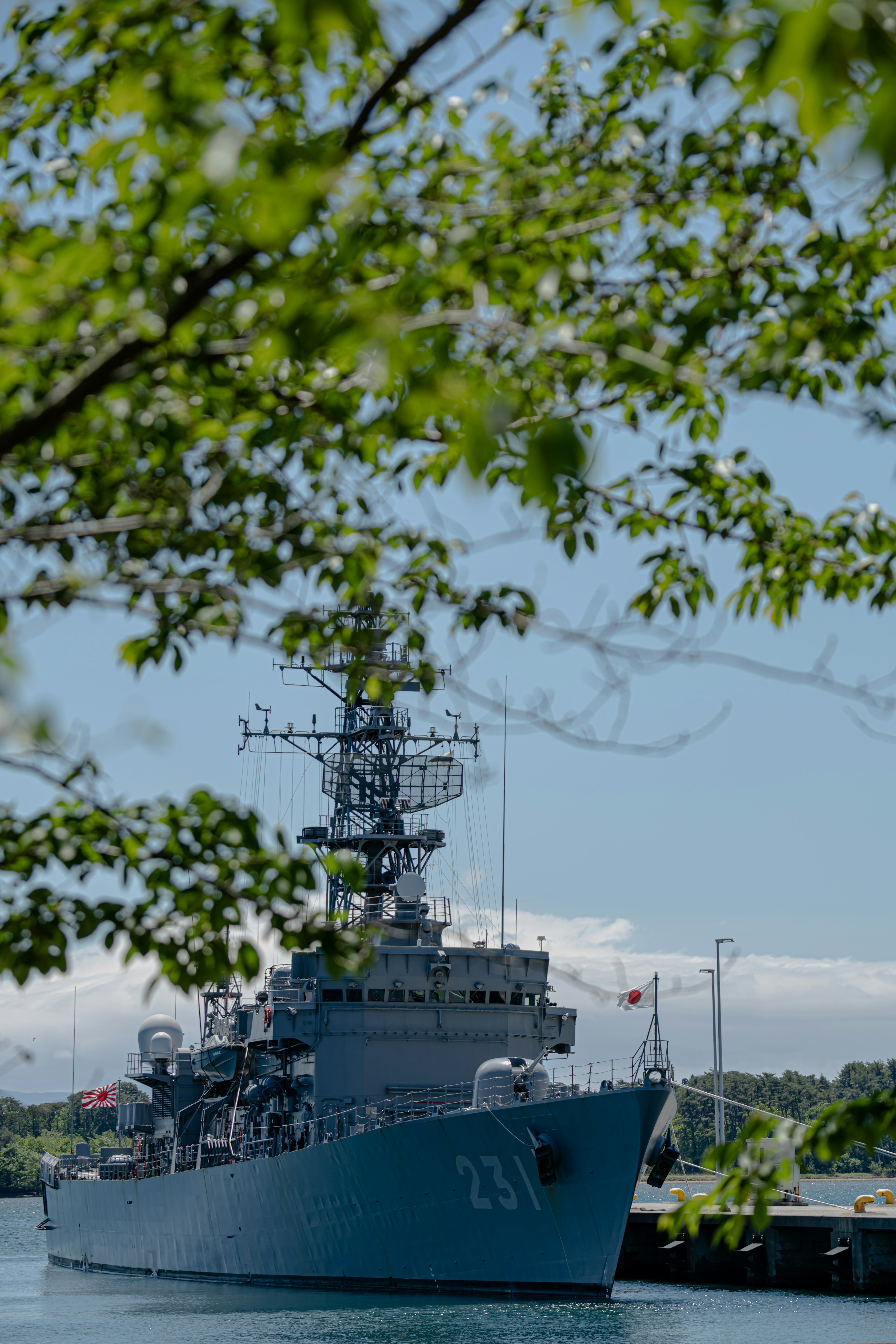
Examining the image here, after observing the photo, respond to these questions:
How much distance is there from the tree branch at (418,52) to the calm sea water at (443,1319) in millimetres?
20701

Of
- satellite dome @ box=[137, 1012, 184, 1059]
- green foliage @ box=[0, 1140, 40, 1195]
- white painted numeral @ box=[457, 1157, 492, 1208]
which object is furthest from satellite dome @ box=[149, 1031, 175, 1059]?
green foliage @ box=[0, 1140, 40, 1195]

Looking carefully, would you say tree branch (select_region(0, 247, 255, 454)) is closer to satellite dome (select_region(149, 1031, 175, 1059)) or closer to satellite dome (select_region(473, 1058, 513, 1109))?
satellite dome (select_region(473, 1058, 513, 1109))

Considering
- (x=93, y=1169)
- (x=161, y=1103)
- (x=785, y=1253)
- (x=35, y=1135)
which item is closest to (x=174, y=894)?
(x=785, y=1253)

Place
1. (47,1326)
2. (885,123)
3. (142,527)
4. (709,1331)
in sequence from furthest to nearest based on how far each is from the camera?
(47,1326)
(709,1331)
(142,527)
(885,123)

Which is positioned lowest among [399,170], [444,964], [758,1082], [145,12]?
[758,1082]

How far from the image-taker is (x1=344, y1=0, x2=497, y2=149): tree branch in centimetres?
348

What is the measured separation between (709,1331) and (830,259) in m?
23.4

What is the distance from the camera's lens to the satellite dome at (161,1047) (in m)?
41.8

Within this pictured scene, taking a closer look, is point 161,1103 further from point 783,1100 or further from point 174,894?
point 783,1100

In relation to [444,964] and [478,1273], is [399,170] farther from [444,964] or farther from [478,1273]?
[444,964]

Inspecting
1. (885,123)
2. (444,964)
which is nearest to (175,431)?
(885,123)

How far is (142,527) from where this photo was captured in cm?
434

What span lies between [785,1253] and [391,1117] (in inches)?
491

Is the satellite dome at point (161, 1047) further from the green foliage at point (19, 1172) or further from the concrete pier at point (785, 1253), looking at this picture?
the green foliage at point (19, 1172)
